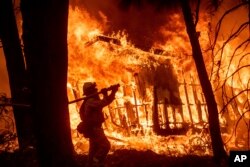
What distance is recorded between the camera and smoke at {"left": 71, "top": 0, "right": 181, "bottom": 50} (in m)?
15.8

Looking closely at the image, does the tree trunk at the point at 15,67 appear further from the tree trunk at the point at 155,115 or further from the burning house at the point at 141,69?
the tree trunk at the point at 155,115

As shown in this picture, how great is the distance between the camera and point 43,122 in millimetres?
4312

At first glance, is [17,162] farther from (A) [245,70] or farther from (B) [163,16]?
(A) [245,70]

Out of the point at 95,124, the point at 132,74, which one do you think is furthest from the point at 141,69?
the point at 95,124

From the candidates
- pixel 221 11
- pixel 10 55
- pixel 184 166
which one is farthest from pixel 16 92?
pixel 221 11

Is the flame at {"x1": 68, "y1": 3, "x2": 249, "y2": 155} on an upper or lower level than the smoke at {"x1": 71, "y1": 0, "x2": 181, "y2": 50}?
lower

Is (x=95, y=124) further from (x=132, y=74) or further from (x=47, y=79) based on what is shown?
(x=132, y=74)

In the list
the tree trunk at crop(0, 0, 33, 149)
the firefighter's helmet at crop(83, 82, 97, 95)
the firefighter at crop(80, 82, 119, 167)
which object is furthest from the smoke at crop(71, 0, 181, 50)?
the firefighter at crop(80, 82, 119, 167)

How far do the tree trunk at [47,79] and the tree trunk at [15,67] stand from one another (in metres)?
4.64

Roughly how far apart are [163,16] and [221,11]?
278 cm

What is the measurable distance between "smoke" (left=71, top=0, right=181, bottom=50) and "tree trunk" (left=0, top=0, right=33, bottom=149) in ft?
20.8

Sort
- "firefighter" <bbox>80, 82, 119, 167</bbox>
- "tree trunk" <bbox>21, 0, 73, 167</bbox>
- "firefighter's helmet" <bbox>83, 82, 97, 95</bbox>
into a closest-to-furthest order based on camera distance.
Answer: "tree trunk" <bbox>21, 0, 73, 167</bbox>
"firefighter" <bbox>80, 82, 119, 167</bbox>
"firefighter's helmet" <bbox>83, 82, 97, 95</bbox>

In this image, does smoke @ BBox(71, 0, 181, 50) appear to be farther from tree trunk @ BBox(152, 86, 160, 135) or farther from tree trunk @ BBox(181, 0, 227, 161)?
tree trunk @ BBox(181, 0, 227, 161)

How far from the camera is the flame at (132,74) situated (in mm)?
14523
